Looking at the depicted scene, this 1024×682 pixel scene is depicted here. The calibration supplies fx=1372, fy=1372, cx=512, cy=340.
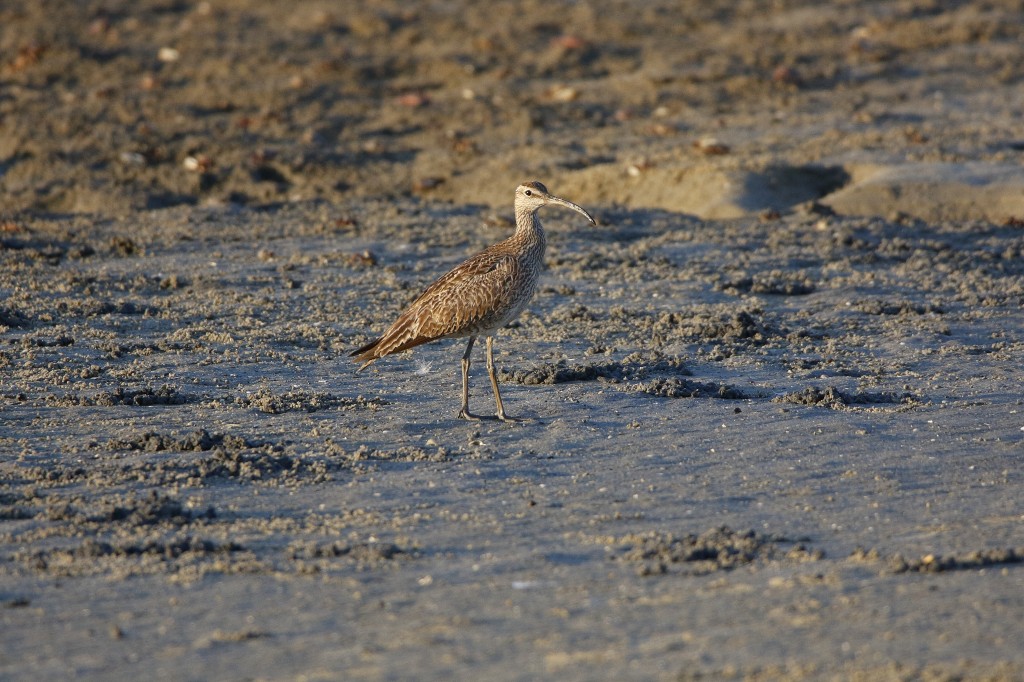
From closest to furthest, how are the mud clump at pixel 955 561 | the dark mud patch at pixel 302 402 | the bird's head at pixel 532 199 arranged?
the mud clump at pixel 955 561 → the dark mud patch at pixel 302 402 → the bird's head at pixel 532 199

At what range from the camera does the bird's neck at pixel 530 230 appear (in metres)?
8.76

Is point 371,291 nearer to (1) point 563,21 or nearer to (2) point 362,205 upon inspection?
(2) point 362,205

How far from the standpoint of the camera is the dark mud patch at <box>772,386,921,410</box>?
8297 mm

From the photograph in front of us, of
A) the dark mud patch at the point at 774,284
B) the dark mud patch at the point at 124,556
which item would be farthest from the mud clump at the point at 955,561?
the dark mud patch at the point at 774,284

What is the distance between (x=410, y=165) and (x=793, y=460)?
8.71 meters

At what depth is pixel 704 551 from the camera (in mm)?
6004

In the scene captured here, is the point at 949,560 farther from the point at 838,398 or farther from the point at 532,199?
the point at 532,199

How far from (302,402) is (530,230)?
72.0 inches

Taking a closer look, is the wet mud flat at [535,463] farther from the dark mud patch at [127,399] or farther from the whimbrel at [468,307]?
the whimbrel at [468,307]

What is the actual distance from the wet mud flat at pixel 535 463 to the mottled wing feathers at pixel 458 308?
0.44 metres

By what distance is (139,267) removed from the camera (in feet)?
39.2

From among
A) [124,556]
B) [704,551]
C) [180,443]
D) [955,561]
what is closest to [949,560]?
[955,561]

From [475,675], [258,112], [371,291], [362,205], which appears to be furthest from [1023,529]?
[258,112]

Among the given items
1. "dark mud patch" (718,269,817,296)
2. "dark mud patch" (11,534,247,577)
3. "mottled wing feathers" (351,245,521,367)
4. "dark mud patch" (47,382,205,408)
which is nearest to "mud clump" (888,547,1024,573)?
"dark mud patch" (11,534,247,577)
